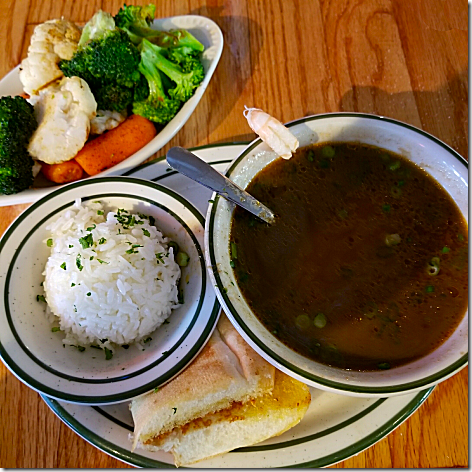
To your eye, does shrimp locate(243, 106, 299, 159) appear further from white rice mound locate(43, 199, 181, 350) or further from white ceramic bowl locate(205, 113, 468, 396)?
white rice mound locate(43, 199, 181, 350)

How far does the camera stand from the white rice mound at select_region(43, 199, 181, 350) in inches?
67.1

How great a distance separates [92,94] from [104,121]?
145mm

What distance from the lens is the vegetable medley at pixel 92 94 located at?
2.05m

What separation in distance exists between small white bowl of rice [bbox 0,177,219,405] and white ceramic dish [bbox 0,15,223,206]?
0.28 m

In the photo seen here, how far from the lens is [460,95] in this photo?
228 centimetres

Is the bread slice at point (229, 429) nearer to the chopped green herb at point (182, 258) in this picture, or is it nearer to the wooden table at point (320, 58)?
the chopped green herb at point (182, 258)

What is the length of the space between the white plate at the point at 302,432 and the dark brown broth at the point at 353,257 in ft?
0.99

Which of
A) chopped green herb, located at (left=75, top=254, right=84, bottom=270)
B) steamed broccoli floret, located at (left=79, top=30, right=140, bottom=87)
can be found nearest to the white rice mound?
A: chopped green herb, located at (left=75, top=254, right=84, bottom=270)

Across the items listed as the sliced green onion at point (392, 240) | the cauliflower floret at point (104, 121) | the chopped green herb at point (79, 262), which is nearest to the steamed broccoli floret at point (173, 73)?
the cauliflower floret at point (104, 121)

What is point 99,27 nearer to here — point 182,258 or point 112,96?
point 112,96

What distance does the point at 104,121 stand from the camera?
221 cm

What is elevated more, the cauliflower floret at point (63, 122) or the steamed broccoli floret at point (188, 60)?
the steamed broccoli floret at point (188, 60)

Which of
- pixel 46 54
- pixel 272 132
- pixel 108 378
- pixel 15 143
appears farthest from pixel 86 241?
pixel 46 54

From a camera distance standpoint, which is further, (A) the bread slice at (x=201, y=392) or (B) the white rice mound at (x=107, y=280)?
(B) the white rice mound at (x=107, y=280)
